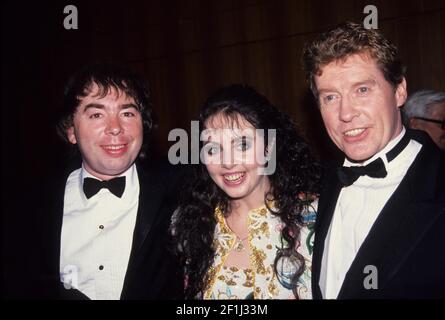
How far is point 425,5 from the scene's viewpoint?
348cm

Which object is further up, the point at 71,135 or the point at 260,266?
the point at 71,135

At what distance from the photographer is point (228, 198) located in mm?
2309

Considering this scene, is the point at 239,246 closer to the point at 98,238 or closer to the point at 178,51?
the point at 98,238

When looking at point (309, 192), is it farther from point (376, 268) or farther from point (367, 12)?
point (367, 12)

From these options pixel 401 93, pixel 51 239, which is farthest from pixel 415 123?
pixel 51 239

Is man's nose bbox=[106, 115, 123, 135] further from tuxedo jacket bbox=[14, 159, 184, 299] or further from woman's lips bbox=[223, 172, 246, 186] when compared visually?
woman's lips bbox=[223, 172, 246, 186]

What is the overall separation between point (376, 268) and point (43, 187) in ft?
5.93

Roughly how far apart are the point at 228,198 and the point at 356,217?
726mm

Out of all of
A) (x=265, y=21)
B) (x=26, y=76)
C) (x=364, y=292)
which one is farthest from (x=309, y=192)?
(x=26, y=76)

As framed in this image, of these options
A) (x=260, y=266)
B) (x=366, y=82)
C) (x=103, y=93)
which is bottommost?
(x=260, y=266)

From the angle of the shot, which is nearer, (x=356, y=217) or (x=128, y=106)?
(x=356, y=217)

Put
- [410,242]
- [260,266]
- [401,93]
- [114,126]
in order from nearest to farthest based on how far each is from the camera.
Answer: [410,242], [401,93], [260,266], [114,126]

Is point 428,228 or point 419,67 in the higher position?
point 419,67

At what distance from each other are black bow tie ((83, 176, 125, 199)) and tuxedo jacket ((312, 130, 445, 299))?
1288 mm
